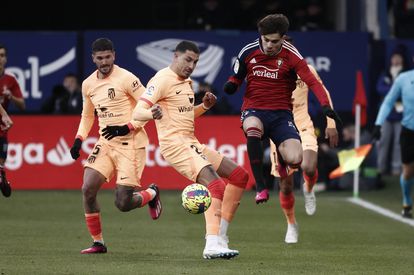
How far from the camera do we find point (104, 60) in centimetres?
1330

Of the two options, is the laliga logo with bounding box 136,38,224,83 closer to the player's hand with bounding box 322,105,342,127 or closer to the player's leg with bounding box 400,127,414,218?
the player's leg with bounding box 400,127,414,218

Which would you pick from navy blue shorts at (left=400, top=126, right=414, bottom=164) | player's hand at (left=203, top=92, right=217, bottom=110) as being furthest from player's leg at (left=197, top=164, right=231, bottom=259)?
navy blue shorts at (left=400, top=126, right=414, bottom=164)

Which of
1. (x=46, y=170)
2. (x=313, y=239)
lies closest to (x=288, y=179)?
(x=313, y=239)

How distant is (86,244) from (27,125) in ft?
28.4

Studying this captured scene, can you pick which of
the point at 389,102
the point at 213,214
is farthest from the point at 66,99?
the point at 213,214

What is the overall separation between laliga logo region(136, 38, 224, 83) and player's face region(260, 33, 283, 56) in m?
11.2

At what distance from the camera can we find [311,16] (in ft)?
88.5

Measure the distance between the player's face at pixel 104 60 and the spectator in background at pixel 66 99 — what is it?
30.9ft

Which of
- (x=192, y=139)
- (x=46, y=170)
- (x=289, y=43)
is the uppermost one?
(x=289, y=43)

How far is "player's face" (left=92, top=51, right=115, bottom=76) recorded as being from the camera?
13.2 m

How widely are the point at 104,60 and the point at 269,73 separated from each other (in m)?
1.72

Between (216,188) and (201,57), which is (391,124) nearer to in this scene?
(201,57)

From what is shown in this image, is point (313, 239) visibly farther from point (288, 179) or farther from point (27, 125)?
point (27, 125)

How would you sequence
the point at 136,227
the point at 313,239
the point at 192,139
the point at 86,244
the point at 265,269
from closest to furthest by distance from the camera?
the point at 265,269 < the point at 192,139 < the point at 86,244 < the point at 313,239 < the point at 136,227
